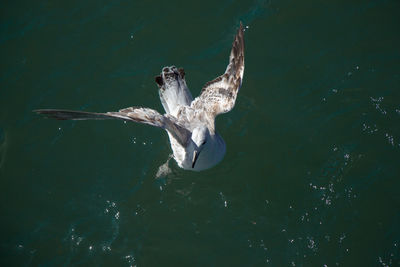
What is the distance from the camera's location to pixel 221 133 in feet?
24.4

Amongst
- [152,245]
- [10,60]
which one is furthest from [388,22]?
[10,60]

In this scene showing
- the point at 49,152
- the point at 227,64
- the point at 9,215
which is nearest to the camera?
the point at 9,215

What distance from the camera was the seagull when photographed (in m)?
5.97

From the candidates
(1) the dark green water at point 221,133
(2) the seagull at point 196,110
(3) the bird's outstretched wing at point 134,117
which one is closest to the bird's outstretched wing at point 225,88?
(2) the seagull at point 196,110

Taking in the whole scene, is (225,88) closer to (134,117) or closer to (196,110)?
(196,110)

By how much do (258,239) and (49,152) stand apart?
393 cm

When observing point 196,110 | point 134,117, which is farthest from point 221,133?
point 134,117

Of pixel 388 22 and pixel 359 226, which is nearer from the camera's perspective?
pixel 359 226

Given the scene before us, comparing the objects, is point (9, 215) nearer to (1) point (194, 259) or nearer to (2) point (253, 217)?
(1) point (194, 259)

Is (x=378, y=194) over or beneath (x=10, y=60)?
beneath

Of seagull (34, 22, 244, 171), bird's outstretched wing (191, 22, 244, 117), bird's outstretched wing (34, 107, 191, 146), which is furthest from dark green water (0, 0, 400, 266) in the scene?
bird's outstretched wing (34, 107, 191, 146)

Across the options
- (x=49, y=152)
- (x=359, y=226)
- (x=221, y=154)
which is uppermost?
(x=49, y=152)

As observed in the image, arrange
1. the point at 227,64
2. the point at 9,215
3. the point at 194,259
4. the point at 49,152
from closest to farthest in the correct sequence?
the point at 194,259 → the point at 9,215 → the point at 49,152 → the point at 227,64

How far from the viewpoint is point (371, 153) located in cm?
685
